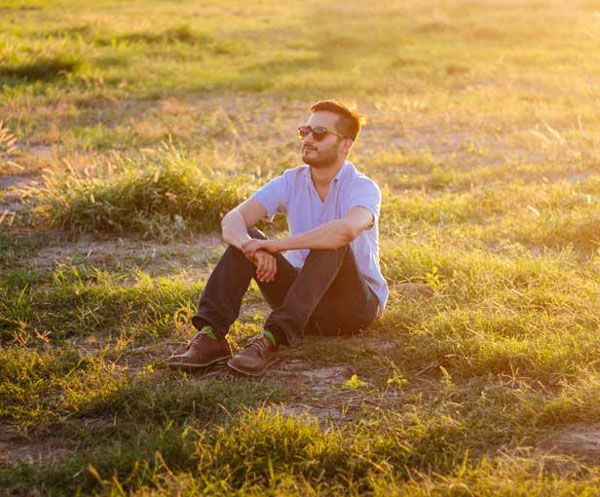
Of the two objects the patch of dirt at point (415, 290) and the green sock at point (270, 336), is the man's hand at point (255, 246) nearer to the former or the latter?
the green sock at point (270, 336)

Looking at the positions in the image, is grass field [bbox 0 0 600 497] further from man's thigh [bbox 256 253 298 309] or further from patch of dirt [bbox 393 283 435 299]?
man's thigh [bbox 256 253 298 309]

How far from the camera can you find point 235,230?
4.77 meters

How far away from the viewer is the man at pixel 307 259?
4.52m

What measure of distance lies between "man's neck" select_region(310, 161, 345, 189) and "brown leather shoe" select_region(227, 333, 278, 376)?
3.46 ft

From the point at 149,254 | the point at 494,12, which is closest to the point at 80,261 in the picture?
the point at 149,254

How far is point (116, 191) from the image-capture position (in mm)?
7602

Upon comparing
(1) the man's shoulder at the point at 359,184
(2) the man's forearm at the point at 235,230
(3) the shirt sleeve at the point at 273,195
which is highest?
(1) the man's shoulder at the point at 359,184

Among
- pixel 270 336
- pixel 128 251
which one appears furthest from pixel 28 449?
pixel 128 251

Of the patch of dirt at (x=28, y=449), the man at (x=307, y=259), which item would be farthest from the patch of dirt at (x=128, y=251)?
the patch of dirt at (x=28, y=449)

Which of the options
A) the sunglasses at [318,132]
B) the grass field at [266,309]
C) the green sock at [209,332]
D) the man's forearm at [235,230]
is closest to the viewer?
the grass field at [266,309]

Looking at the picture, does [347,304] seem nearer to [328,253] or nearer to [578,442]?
[328,253]

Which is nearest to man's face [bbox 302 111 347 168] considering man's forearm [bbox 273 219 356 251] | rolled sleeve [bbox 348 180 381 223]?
rolled sleeve [bbox 348 180 381 223]

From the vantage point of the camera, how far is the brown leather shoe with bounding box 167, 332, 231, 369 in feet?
14.7

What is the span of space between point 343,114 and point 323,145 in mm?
227
